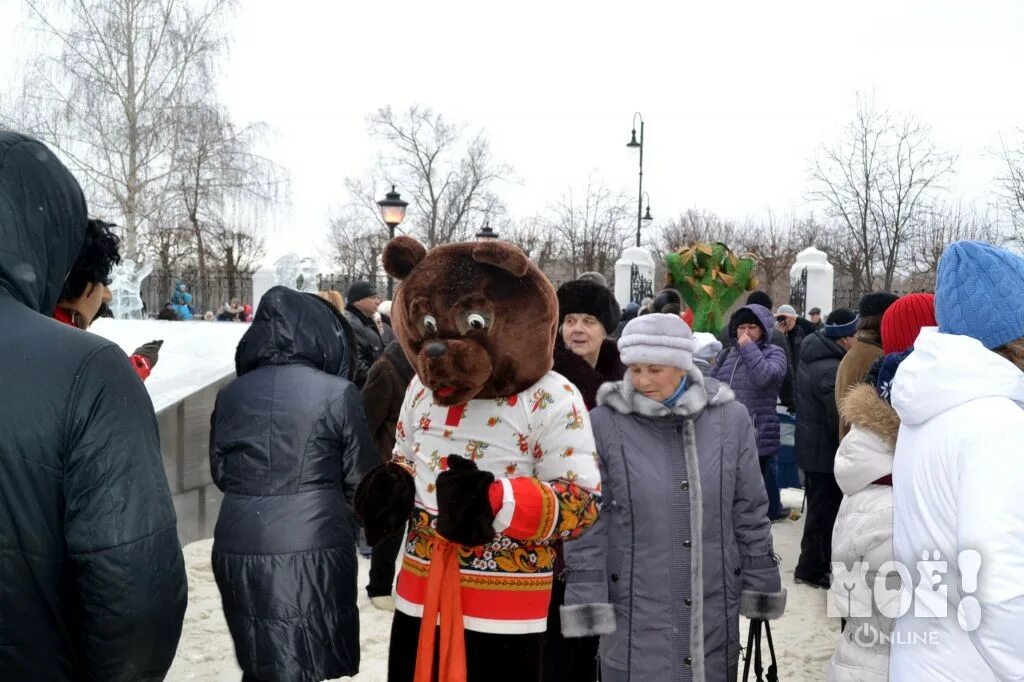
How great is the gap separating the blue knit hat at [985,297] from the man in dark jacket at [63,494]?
184 cm

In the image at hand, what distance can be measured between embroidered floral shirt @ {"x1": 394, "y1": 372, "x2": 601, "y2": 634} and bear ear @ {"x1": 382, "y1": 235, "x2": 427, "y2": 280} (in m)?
0.47

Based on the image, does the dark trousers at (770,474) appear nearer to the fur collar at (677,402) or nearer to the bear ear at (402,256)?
the fur collar at (677,402)

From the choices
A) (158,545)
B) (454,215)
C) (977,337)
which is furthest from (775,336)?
(454,215)

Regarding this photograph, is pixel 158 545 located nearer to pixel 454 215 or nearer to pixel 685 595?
pixel 685 595

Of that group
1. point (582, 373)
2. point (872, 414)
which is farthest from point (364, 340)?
point (872, 414)

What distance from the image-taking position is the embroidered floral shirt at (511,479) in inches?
103

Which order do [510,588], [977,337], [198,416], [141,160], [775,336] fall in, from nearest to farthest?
[977,337] → [510,588] → [198,416] → [775,336] → [141,160]

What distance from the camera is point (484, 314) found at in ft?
9.02

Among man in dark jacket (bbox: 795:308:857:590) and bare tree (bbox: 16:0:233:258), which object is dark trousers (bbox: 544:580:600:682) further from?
bare tree (bbox: 16:0:233:258)

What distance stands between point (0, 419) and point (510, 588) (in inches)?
59.0

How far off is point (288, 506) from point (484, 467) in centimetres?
107

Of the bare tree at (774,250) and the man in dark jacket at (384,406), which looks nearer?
the man in dark jacket at (384,406)

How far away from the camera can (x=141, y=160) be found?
24.3 meters

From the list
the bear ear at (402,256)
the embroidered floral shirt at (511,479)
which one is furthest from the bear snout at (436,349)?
the bear ear at (402,256)
